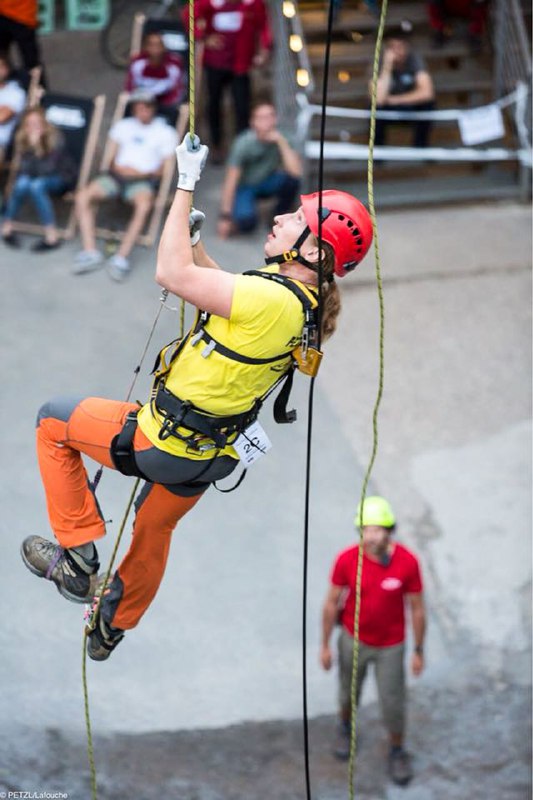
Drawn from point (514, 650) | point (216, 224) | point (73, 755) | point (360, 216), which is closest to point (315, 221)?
point (360, 216)

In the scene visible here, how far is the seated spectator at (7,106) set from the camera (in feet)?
34.6

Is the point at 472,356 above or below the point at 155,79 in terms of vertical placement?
below

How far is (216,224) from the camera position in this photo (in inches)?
433

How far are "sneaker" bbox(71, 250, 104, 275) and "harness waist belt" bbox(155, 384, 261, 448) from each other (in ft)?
19.7

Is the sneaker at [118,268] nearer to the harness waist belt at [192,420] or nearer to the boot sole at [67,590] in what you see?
the boot sole at [67,590]

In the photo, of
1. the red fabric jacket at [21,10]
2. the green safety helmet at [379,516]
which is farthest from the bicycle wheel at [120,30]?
the green safety helmet at [379,516]

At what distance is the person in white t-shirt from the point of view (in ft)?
33.9

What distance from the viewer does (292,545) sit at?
8.78 metres

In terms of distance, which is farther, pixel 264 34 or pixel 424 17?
pixel 424 17

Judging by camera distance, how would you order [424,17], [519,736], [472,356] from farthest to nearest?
[424,17], [472,356], [519,736]

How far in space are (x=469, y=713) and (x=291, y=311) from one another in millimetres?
4554

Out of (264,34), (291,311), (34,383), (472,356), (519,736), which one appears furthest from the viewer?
(264,34)

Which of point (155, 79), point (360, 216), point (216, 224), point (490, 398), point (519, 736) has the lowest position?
point (519, 736)

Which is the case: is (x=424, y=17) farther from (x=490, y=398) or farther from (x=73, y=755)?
(x=73, y=755)
